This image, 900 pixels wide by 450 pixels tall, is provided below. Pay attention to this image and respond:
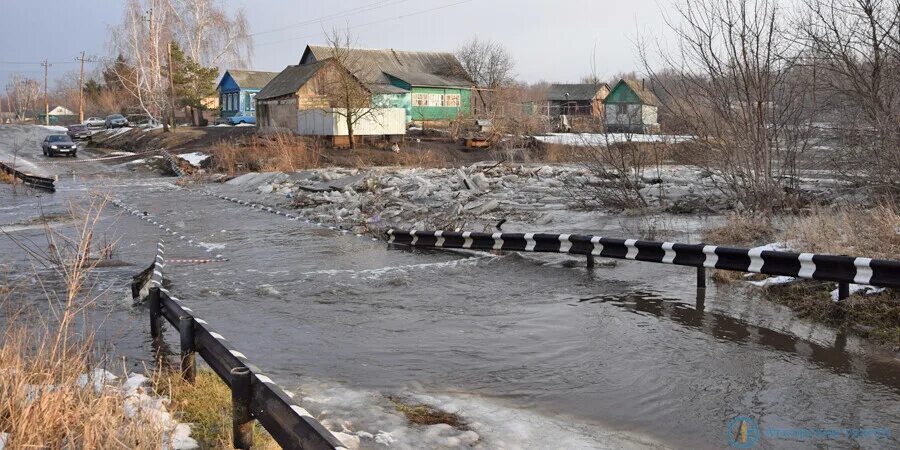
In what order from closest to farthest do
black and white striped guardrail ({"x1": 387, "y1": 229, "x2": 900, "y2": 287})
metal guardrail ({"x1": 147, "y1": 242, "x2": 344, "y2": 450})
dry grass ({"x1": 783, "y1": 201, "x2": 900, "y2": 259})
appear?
metal guardrail ({"x1": 147, "y1": 242, "x2": 344, "y2": 450}) → black and white striped guardrail ({"x1": 387, "y1": 229, "x2": 900, "y2": 287}) → dry grass ({"x1": 783, "y1": 201, "x2": 900, "y2": 259})

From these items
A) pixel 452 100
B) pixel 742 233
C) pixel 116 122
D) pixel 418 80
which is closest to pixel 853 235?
pixel 742 233

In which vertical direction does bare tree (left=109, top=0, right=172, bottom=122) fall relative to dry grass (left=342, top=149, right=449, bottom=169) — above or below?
above

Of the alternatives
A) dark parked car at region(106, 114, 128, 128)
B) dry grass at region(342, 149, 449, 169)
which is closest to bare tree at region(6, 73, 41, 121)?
dark parked car at region(106, 114, 128, 128)

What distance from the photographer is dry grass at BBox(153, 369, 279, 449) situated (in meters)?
5.29

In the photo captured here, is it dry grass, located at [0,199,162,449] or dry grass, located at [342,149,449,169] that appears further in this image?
dry grass, located at [342,149,449,169]

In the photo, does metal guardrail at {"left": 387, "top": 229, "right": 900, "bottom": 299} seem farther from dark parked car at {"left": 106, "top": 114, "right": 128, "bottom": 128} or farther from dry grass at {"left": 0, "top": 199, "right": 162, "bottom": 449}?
dark parked car at {"left": 106, "top": 114, "right": 128, "bottom": 128}

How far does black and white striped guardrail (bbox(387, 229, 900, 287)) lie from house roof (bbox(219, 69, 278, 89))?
203ft

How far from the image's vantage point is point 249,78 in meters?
74.0

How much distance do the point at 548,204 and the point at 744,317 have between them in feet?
44.3

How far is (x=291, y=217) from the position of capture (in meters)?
20.3

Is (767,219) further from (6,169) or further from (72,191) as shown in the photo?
(6,169)

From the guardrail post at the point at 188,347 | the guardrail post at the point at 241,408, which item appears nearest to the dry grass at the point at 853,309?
the guardrail post at the point at 241,408

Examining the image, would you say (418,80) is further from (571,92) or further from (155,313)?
(155,313)

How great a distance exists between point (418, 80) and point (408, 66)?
6.39 metres
